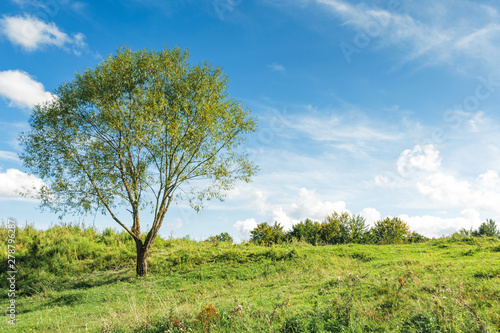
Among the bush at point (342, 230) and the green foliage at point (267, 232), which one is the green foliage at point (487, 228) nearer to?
the bush at point (342, 230)

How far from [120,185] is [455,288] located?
18.1 meters

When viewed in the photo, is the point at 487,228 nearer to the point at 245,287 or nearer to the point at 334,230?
the point at 334,230

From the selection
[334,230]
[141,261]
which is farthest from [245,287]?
[334,230]

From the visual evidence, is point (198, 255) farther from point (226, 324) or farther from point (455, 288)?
point (455, 288)

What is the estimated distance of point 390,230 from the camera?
40.1 m

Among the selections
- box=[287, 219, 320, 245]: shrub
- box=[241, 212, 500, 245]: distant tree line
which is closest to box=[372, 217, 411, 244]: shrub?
box=[241, 212, 500, 245]: distant tree line

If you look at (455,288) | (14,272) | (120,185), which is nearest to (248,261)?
(120,185)

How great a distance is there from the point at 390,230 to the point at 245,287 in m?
32.2

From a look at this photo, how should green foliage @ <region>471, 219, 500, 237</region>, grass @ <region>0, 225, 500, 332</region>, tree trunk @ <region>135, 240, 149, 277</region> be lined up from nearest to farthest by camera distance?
grass @ <region>0, 225, 500, 332</region>
tree trunk @ <region>135, 240, 149, 277</region>
green foliage @ <region>471, 219, 500, 237</region>

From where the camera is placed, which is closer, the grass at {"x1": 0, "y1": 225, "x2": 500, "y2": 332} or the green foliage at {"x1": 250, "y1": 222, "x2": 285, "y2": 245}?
the grass at {"x1": 0, "y1": 225, "x2": 500, "y2": 332}

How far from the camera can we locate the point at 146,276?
1923cm

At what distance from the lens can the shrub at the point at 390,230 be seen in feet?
129

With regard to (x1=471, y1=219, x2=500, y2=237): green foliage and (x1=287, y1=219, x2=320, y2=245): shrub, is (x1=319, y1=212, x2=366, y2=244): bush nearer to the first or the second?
(x1=287, y1=219, x2=320, y2=245): shrub

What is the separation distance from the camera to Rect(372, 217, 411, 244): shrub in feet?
129
